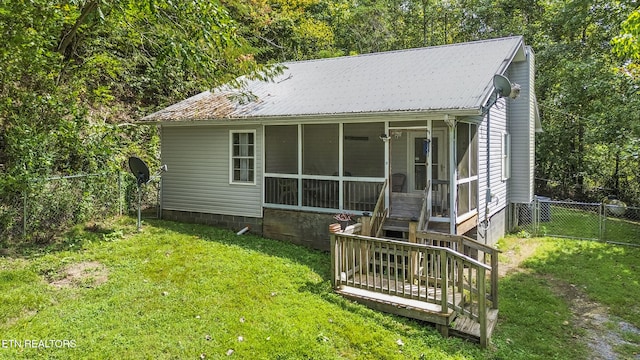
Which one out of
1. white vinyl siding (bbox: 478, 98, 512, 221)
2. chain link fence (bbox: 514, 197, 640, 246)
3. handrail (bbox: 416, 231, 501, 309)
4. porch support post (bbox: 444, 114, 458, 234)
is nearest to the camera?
handrail (bbox: 416, 231, 501, 309)

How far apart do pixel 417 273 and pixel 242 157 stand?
5805 mm

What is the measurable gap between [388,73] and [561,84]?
449 inches

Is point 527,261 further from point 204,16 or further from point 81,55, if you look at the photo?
point 81,55

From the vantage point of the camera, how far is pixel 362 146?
448 inches

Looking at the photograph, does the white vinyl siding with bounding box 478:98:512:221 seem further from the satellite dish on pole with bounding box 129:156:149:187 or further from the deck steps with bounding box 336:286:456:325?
the satellite dish on pole with bounding box 129:156:149:187

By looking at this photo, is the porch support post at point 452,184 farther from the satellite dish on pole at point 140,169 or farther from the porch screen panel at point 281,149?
the satellite dish on pole at point 140,169

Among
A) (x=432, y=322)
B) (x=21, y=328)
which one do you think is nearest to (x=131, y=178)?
(x=21, y=328)

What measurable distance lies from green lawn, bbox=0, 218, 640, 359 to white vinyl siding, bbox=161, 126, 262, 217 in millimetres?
2153

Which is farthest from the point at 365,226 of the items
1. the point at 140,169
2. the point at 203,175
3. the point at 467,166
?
the point at 140,169

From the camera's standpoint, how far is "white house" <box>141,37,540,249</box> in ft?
27.2

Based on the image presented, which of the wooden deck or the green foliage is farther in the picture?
the green foliage

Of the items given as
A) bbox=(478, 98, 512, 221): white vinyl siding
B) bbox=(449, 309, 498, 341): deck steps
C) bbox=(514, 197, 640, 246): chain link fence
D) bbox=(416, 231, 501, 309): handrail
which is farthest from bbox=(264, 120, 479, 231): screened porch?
bbox=(514, 197, 640, 246): chain link fence

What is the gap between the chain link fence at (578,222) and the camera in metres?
11.6

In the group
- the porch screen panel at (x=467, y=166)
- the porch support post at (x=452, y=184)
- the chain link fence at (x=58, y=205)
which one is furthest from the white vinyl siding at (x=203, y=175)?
the porch screen panel at (x=467, y=166)
